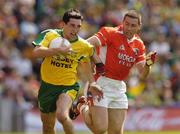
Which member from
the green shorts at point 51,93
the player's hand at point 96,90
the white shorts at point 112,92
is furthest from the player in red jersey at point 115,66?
Answer: the green shorts at point 51,93

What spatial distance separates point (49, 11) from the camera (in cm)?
2817

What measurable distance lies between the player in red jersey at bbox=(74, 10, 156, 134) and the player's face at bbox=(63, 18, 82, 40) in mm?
719

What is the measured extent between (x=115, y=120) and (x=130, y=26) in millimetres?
1679

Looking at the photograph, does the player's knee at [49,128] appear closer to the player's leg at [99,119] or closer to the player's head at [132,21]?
the player's leg at [99,119]

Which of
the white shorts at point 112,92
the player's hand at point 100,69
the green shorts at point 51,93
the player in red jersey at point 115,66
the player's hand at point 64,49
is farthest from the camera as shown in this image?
the white shorts at point 112,92

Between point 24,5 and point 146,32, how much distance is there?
4493mm

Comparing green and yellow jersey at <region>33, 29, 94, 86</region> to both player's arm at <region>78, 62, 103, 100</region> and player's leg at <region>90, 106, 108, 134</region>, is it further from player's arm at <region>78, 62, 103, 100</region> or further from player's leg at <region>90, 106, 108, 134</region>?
player's leg at <region>90, 106, 108, 134</region>

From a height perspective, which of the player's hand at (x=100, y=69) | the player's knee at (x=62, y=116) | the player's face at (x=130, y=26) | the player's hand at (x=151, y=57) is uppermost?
the player's face at (x=130, y=26)

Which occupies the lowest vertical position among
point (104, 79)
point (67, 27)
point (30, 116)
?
point (30, 116)

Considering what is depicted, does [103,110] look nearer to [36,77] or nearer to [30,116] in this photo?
[30,116]

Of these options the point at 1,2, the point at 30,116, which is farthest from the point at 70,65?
the point at 1,2

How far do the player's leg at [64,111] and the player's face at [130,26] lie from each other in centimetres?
165

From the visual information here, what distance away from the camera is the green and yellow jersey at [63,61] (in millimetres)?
14156

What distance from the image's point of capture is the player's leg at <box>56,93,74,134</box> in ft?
45.1
